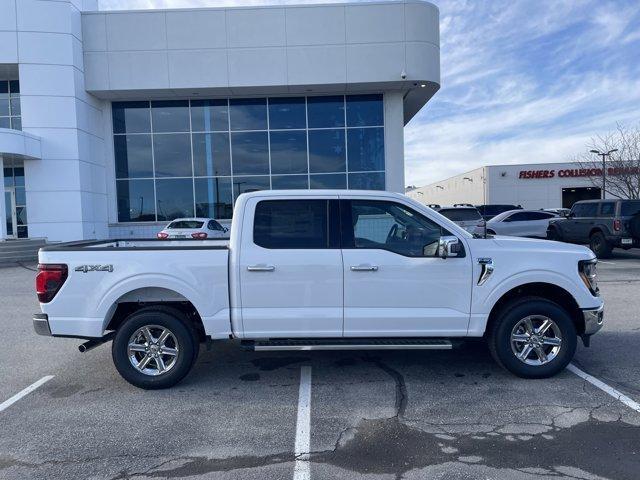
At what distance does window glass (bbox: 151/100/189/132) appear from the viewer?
24375 millimetres

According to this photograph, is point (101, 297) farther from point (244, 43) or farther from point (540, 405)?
point (244, 43)

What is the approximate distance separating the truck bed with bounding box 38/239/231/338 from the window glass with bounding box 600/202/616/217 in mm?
14556

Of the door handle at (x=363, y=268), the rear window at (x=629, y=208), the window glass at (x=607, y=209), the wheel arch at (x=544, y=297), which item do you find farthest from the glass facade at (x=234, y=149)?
the door handle at (x=363, y=268)

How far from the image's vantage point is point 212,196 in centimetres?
2455

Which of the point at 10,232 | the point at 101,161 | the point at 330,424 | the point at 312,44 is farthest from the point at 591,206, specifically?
the point at 10,232

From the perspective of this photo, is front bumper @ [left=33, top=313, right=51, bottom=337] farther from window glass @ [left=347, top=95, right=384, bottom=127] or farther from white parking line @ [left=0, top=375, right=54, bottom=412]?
window glass @ [left=347, top=95, right=384, bottom=127]

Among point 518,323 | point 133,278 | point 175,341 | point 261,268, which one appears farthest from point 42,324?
point 518,323

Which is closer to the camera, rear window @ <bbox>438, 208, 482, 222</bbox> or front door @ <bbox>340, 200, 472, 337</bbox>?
front door @ <bbox>340, 200, 472, 337</bbox>

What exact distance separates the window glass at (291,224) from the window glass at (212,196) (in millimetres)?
19904

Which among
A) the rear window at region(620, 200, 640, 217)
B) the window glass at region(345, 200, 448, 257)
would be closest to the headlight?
the window glass at region(345, 200, 448, 257)

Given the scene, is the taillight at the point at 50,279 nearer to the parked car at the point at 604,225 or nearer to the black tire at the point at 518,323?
the black tire at the point at 518,323

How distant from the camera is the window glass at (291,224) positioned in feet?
16.1

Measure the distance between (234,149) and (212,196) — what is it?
8.60 feet

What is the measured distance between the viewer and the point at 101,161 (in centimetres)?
2408
